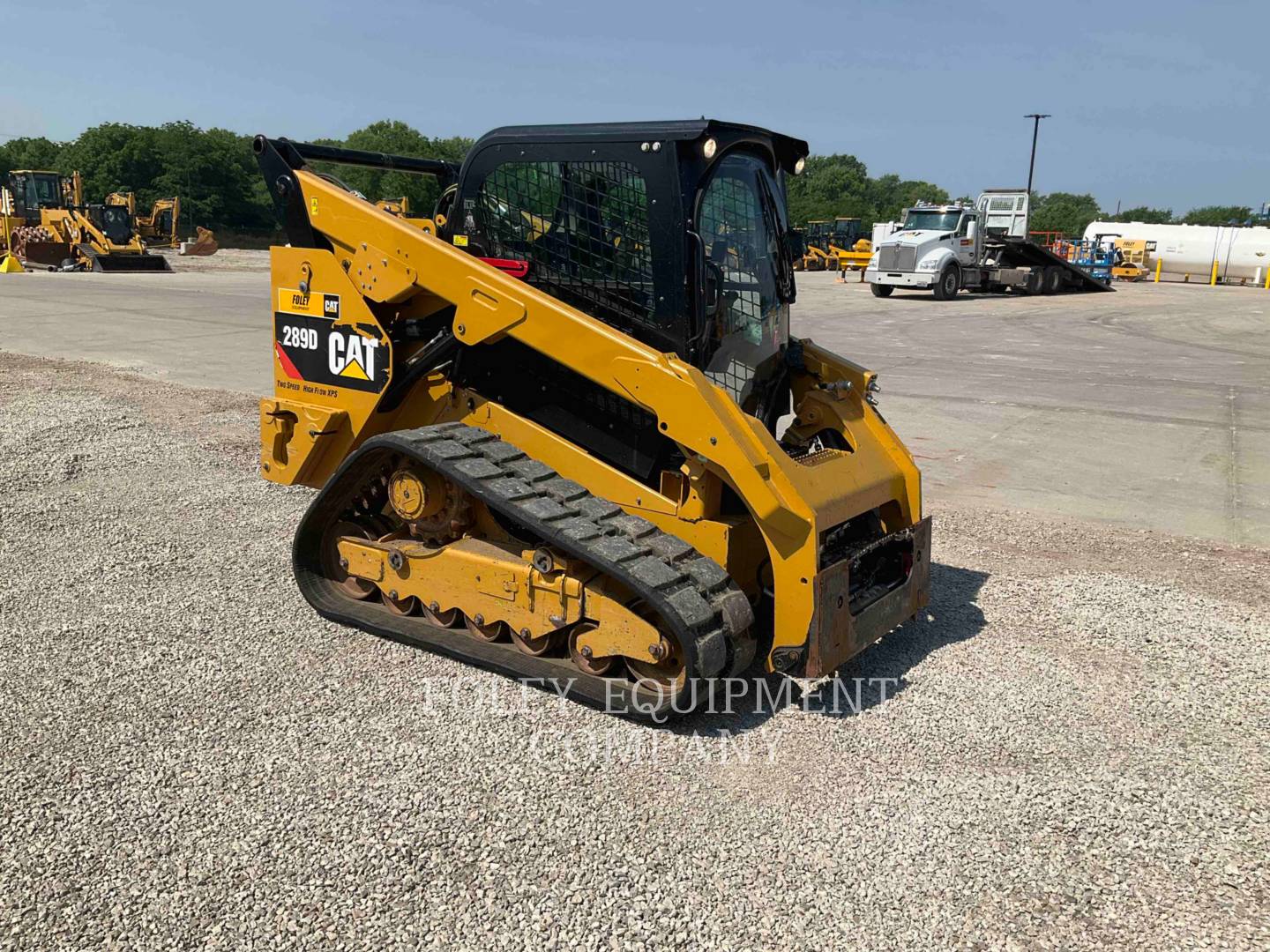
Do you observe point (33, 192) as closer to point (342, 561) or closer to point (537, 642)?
point (342, 561)

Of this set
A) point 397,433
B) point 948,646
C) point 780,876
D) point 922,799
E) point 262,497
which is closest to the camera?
point 780,876

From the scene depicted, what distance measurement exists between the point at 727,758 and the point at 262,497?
173 inches

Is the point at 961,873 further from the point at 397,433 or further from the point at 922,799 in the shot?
the point at 397,433

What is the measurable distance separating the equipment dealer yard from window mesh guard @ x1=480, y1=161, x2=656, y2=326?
1716 mm

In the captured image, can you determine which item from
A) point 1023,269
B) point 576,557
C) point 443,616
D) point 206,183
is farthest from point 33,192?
point 576,557

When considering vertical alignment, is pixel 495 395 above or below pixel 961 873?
above

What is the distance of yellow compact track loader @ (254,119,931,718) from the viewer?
383 cm

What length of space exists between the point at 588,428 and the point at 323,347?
1.50 metres

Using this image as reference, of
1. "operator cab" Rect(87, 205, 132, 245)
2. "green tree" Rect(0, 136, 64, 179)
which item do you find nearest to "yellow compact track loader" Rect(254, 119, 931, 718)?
"operator cab" Rect(87, 205, 132, 245)

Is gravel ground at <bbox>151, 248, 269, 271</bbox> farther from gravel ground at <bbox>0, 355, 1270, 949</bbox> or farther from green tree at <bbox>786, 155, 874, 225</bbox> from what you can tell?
green tree at <bbox>786, 155, 874, 225</bbox>

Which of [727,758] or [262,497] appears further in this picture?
[262,497]

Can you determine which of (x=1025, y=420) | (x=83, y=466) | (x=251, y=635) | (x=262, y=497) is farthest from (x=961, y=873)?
(x=1025, y=420)

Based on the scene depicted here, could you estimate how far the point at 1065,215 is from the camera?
9119cm

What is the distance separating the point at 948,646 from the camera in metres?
4.76
